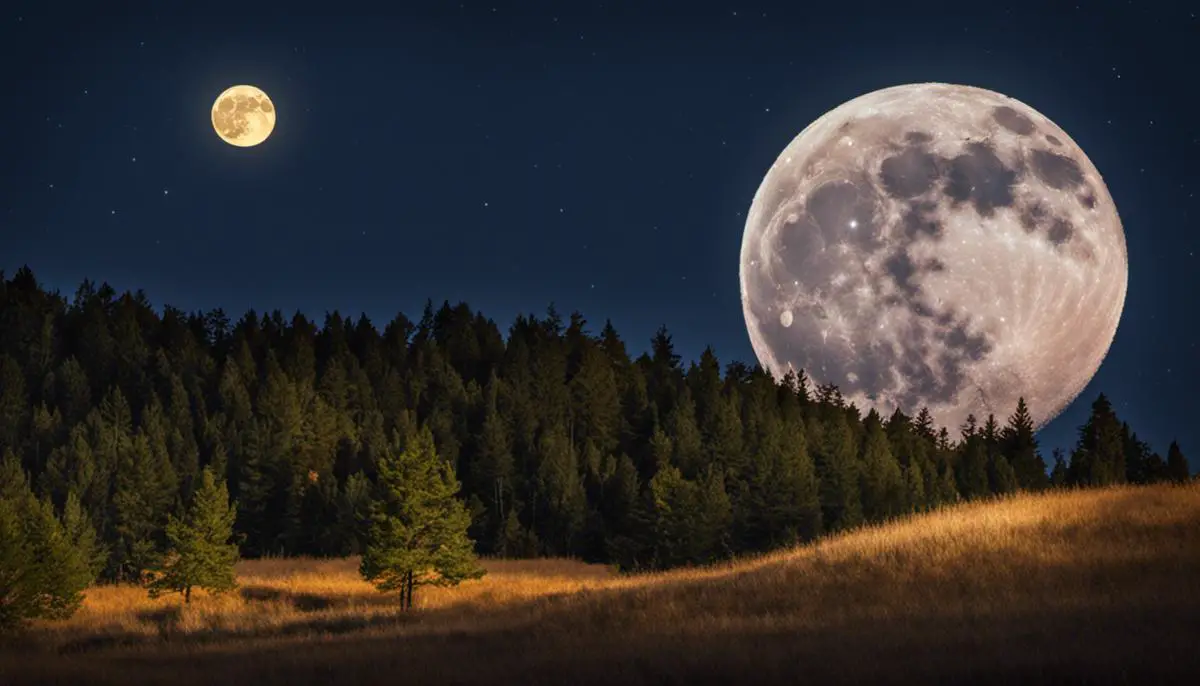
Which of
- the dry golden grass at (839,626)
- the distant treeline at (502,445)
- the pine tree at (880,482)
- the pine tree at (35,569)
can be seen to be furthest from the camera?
the pine tree at (880,482)

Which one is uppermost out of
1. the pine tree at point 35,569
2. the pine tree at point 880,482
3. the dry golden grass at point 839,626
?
the pine tree at point 880,482

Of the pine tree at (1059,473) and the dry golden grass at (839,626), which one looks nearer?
the dry golden grass at (839,626)

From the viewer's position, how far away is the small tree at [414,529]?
1859 inches

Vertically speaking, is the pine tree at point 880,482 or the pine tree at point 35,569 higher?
the pine tree at point 880,482

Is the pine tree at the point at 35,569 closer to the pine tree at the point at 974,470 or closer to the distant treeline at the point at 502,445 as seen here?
the distant treeline at the point at 502,445

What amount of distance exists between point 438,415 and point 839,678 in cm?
8607

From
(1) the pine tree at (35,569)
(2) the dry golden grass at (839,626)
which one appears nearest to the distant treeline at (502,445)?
(1) the pine tree at (35,569)

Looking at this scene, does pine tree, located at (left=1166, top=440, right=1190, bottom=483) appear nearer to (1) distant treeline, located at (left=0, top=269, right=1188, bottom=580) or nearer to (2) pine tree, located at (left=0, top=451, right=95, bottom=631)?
(1) distant treeline, located at (left=0, top=269, right=1188, bottom=580)

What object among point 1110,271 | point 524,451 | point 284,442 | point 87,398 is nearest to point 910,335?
point 1110,271

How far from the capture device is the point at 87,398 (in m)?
106

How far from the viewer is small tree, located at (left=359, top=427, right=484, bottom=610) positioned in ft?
155

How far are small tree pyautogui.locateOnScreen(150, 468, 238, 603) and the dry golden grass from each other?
12.6 metres

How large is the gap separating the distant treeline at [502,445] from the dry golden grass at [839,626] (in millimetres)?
31723

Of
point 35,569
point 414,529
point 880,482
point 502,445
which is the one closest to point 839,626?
point 414,529
